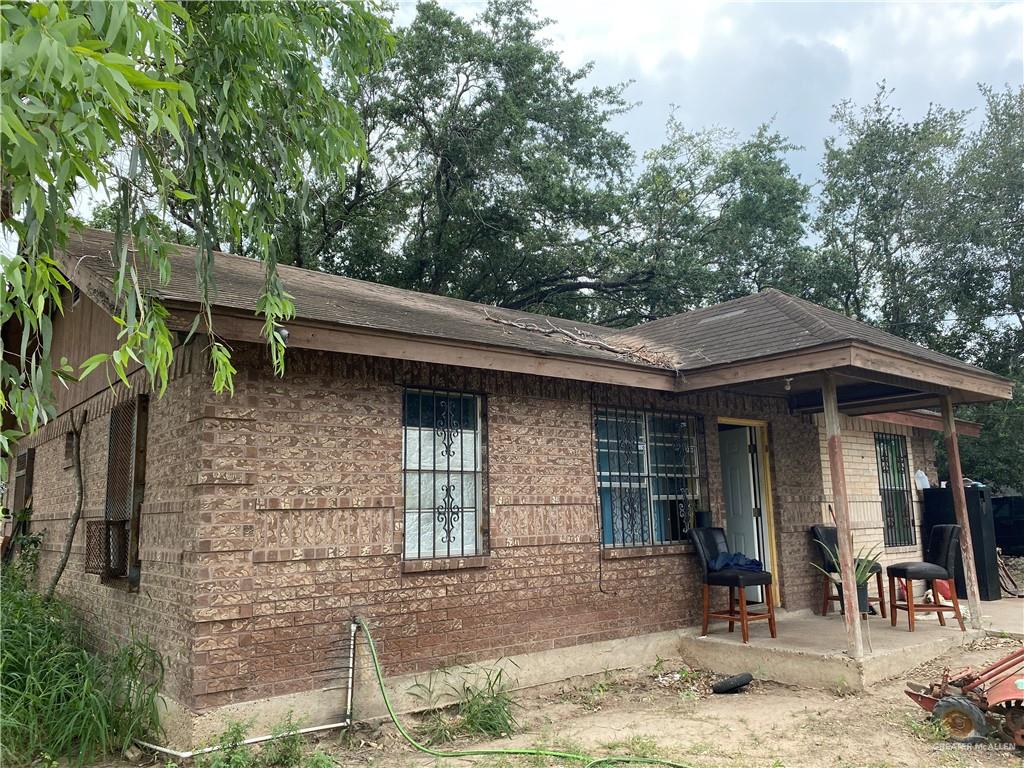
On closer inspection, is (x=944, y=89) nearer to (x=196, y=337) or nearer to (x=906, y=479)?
(x=906, y=479)

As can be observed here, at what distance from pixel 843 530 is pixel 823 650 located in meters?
1.17

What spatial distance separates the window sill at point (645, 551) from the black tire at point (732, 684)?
4.86 feet

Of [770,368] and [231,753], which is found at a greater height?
[770,368]

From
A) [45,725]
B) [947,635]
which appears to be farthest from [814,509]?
[45,725]

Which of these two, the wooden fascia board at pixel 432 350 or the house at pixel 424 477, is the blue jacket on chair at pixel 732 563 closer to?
the house at pixel 424 477

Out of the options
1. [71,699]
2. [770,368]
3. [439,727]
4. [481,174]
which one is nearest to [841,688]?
[770,368]

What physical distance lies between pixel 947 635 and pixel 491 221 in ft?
49.3

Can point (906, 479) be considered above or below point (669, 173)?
below

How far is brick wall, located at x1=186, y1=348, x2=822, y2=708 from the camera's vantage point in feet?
17.7

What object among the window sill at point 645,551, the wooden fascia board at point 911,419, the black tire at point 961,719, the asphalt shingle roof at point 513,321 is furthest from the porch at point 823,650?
the wooden fascia board at point 911,419

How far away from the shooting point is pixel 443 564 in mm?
6387

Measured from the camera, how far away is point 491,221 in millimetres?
20234

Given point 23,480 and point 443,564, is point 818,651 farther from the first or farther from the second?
point 23,480

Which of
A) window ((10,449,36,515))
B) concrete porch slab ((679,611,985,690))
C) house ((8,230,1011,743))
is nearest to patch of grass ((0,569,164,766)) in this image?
house ((8,230,1011,743))
